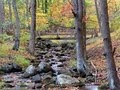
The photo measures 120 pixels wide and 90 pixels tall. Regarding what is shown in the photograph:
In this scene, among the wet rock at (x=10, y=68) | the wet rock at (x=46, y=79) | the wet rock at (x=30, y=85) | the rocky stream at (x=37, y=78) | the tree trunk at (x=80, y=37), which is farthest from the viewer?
the wet rock at (x=10, y=68)

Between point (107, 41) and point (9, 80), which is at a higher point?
point (107, 41)

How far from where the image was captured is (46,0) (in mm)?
54656

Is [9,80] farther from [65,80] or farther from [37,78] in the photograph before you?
[65,80]

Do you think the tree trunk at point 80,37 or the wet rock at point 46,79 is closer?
the wet rock at point 46,79

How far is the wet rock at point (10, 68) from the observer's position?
18812 millimetres

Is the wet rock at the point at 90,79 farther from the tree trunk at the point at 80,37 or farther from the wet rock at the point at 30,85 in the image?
the wet rock at the point at 30,85

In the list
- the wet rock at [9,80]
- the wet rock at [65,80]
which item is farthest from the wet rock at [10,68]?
the wet rock at [65,80]

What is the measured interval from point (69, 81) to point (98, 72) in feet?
9.80

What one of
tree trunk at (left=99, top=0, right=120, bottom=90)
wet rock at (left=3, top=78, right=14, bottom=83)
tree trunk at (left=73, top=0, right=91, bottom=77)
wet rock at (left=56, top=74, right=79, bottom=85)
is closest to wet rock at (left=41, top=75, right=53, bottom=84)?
wet rock at (left=56, top=74, right=79, bottom=85)

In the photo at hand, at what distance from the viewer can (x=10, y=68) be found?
19109mm

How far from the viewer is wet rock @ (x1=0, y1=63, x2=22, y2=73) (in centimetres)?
1881

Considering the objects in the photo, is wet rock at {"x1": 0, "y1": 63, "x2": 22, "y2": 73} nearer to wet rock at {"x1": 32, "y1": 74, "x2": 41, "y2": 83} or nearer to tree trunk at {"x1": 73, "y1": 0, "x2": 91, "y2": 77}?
wet rock at {"x1": 32, "y1": 74, "x2": 41, "y2": 83}

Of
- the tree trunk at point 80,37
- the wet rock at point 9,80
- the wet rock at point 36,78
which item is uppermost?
the tree trunk at point 80,37

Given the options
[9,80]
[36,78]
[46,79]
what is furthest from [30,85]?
[9,80]
